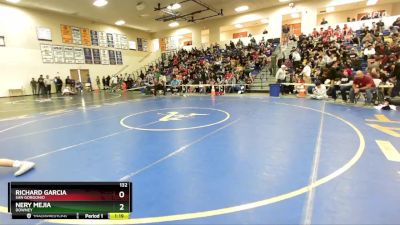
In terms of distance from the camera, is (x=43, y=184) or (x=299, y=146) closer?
(x=43, y=184)

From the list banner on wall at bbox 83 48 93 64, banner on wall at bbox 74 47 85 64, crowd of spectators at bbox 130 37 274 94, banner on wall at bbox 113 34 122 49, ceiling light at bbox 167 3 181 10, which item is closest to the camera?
crowd of spectators at bbox 130 37 274 94

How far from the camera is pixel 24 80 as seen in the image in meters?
18.5

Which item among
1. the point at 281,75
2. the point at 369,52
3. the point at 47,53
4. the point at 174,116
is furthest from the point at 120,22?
the point at 369,52

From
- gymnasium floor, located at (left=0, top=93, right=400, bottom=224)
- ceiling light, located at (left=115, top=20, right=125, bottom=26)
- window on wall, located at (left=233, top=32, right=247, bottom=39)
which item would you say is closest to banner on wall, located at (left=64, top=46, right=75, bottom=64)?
ceiling light, located at (left=115, top=20, right=125, bottom=26)

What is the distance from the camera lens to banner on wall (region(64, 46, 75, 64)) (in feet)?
68.3

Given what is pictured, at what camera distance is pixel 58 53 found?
20375 mm

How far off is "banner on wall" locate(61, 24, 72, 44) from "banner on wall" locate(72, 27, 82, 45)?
0.94 ft

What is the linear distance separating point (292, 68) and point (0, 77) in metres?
19.6

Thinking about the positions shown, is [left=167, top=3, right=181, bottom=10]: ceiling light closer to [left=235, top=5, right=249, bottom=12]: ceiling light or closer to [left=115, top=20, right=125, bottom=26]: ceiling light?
[left=235, top=5, right=249, bottom=12]: ceiling light

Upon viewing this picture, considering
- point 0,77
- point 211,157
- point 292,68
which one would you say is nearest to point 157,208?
point 211,157

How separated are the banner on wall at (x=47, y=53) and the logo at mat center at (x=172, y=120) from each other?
1596 centimetres

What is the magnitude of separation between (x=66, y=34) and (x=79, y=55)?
1960 mm

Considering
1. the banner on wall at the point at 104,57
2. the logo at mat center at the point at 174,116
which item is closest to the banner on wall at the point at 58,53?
the banner on wall at the point at 104,57

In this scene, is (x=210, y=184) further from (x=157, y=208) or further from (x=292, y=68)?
(x=292, y=68)
